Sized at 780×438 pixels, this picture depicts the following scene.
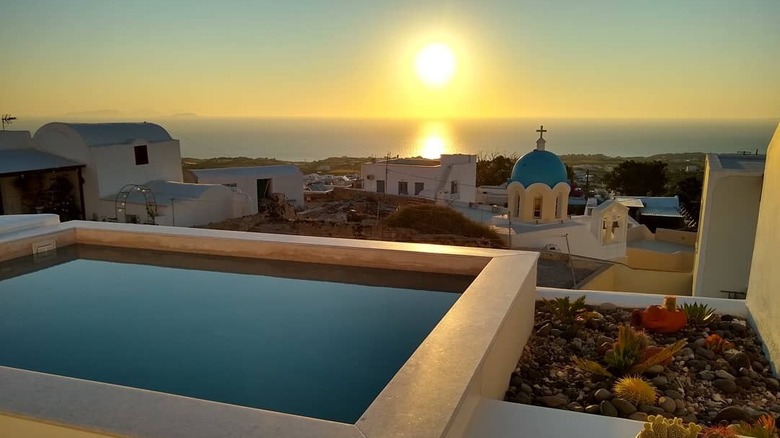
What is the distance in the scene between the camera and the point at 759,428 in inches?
116

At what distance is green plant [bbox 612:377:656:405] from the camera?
134 inches

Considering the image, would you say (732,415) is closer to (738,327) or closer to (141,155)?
(738,327)

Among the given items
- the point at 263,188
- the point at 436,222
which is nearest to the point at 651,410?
the point at 436,222

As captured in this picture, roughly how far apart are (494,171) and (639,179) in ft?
35.1

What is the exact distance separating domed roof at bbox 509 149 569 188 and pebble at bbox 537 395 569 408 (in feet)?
43.8

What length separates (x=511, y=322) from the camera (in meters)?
3.80

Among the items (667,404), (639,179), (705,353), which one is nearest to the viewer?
(667,404)

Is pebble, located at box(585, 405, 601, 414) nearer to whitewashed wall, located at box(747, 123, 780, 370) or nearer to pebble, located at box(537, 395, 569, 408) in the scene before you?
pebble, located at box(537, 395, 569, 408)

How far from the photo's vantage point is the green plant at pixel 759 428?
2.93 meters

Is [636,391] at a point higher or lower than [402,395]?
lower

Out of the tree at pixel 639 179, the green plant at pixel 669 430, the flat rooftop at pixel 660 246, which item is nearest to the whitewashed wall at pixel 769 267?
the green plant at pixel 669 430

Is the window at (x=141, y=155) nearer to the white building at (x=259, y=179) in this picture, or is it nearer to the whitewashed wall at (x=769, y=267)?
the white building at (x=259, y=179)

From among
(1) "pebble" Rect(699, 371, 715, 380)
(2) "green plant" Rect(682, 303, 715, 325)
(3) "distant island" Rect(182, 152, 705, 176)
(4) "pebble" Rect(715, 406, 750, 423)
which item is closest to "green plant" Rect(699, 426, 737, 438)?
(4) "pebble" Rect(715, 406, 750, 423)

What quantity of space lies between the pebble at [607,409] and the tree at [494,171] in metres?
37.5
